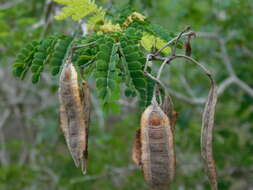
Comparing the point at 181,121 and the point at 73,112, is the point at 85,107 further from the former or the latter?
the point at 181,121

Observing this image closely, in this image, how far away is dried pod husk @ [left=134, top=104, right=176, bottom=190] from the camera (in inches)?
49.5

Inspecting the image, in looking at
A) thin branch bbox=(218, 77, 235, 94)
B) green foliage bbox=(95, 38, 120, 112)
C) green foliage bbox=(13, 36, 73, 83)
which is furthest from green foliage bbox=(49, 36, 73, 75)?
thin branch bbox=(218, 77, 235, 94)

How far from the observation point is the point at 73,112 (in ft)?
4.32

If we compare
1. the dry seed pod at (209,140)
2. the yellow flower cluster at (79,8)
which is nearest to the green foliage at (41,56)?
the yellow flower cluster at (79,8)

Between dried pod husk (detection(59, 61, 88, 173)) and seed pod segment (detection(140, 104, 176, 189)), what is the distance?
A: 198 mm

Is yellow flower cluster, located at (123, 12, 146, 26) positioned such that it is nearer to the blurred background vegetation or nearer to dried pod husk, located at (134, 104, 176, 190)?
dried pod husk, located at (134, 104, 176, 190)

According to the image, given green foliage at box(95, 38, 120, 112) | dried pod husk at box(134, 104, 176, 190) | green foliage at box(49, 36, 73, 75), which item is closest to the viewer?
dried pod husk at box(134, 104, 176, 190)

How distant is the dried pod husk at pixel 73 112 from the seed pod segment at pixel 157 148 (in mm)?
198

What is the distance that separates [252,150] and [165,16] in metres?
2.20

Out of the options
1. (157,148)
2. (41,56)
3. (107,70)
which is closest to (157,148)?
(157,148)

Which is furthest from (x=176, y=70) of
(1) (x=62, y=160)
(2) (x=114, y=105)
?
(2) (x=114, y=105)

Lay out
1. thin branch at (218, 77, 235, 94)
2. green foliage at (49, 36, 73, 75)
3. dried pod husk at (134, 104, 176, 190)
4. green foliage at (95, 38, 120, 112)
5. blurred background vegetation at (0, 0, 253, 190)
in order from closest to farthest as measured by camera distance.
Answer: dried pod husk at (134, 104, 176, 190), green foliage at (95, 38, 120, 112), green foliage at (49, 36, 73, 75), thin branch at (218, 77, 235, 94), blurred background vegetation at (0, 0, 253, 190)

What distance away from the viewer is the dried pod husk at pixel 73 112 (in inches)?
51.5

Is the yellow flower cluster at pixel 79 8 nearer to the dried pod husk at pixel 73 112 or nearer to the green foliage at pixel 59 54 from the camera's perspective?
the green foliage at pixel 59 54
